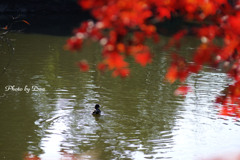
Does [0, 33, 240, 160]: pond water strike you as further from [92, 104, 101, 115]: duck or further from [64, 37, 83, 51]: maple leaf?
[64, 37, 83, 51]: maple leaf

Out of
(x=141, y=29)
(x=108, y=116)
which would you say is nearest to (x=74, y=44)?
(x=141, y=29)

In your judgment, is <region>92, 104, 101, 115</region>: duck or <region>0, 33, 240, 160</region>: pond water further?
<region>92, 104, 101, 115</region>: duck

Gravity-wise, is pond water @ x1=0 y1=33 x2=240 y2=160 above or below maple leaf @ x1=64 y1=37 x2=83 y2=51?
below

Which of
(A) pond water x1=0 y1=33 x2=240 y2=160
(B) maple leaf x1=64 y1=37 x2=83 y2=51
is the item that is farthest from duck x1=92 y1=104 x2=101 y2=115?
(B) maple leaf x1=64 y1=37 x2=83 y2=51

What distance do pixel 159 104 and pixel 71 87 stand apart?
3401 mm

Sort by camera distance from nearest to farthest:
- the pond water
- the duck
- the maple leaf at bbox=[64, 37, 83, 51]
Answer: the maple leaf at bbox=[64, 37, 83, 51] < the pond water < the duck

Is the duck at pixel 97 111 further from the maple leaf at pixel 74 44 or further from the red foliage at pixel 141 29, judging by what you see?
the maple leaf at pixel 74 44

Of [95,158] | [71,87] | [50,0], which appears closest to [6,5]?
[50,0]

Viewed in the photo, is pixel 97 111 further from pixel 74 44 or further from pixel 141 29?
pixel 74 44

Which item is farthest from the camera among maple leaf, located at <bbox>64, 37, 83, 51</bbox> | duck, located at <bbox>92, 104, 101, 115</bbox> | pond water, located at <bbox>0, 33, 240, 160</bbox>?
duck, located at <bbox>92, 104, 101, 115</bbox>

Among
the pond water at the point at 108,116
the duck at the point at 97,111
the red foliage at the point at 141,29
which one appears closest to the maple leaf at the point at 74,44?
the red foliage at the point at 141,29

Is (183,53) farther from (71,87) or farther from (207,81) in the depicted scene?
(71,87)

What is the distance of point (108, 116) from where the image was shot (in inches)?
489

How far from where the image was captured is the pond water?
402 inches
